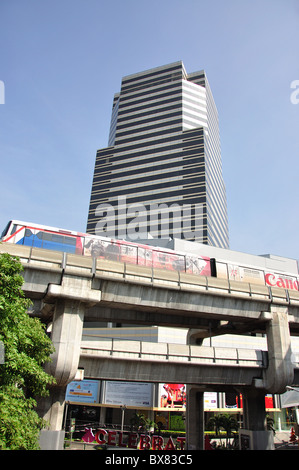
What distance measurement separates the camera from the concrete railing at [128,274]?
23.1 metres

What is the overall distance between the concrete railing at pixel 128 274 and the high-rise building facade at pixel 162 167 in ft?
302

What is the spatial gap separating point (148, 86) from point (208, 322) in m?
147

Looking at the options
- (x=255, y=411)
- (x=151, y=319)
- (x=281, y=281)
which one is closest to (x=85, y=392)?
(x=255, y=411)

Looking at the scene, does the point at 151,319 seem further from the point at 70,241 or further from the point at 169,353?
the point at 70,241

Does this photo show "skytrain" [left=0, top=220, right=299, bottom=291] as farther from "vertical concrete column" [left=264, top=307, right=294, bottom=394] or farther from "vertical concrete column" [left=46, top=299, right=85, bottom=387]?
"vertical concrete column" [left=46, top=299, right=85, bottom=387]

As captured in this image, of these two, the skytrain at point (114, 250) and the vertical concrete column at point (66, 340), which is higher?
the skytrain at point (114, 250)

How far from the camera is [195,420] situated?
3819 cm

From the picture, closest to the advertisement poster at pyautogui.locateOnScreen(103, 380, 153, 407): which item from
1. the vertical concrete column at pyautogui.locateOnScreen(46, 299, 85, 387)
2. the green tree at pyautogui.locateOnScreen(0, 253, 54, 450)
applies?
the vertical concrete column at pyautogui.locateOnScreen(46, 299, 85, 387)

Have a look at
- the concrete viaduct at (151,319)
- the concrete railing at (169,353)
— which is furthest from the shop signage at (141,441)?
the concrete railing at (169,353)

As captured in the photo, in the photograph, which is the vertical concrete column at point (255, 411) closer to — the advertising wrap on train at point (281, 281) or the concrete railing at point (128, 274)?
the concrete railing at point (128, 274)

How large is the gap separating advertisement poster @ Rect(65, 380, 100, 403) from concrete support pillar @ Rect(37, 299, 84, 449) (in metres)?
32.5

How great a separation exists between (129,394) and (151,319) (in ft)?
91.7

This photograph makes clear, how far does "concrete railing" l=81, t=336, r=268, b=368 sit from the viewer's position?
24.2 m

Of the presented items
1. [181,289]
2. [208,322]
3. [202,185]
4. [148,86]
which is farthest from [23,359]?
[148,86]
